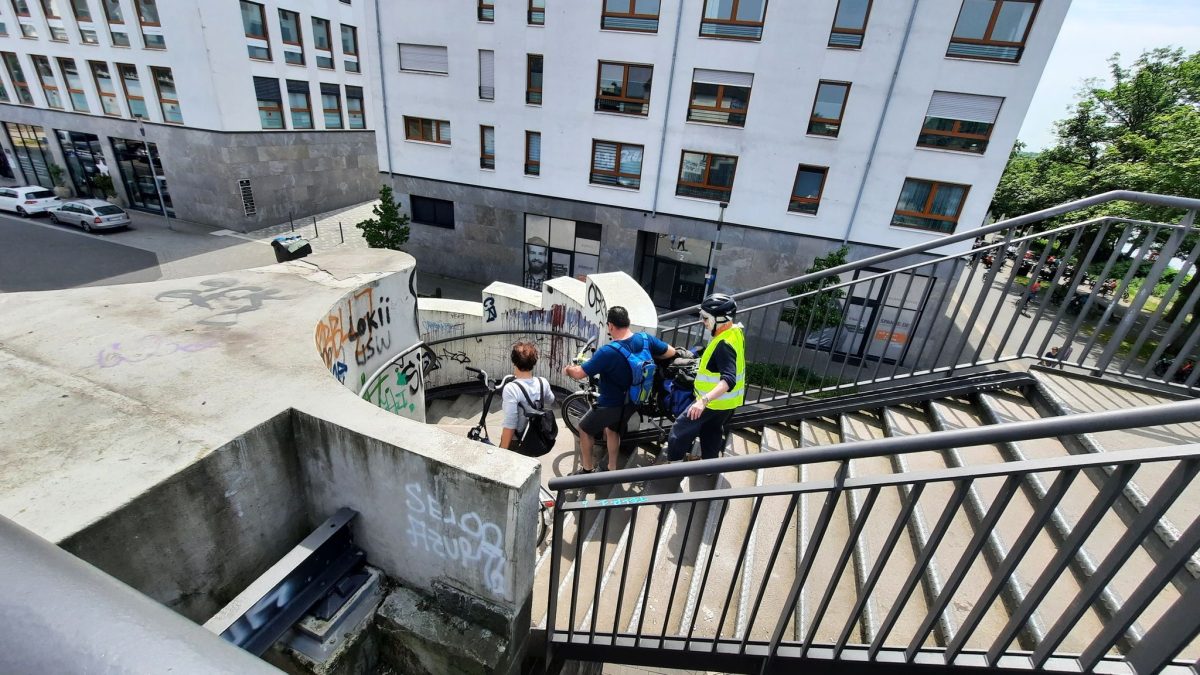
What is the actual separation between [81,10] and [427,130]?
15488 mm

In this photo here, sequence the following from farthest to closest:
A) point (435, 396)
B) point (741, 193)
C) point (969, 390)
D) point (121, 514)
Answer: point (741, 193) < point (435, 396) < point (969, 390) < point (121, 514)

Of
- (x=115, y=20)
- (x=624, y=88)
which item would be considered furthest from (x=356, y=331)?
(x=115, y=20)

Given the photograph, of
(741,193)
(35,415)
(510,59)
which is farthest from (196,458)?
(510,59)

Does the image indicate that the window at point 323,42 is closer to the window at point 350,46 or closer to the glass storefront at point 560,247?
the window at point 350,46

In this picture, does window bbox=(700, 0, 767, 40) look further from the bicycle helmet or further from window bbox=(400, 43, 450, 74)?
the bicycle helmet

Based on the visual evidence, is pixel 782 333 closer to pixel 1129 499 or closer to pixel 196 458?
pixel 1129 499

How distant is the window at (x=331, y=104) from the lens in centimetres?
2358

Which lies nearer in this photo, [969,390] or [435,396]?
[969,390]

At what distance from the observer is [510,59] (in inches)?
606

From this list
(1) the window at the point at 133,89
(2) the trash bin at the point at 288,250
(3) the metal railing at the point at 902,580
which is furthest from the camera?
(1) the window at the point at 133,89

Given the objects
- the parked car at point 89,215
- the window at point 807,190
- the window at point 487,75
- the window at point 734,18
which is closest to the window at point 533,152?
the window at point 487,75

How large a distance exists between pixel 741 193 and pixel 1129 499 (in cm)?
1338

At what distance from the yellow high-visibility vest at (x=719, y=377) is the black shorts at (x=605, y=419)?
810 mm

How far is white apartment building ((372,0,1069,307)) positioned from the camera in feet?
41.9
